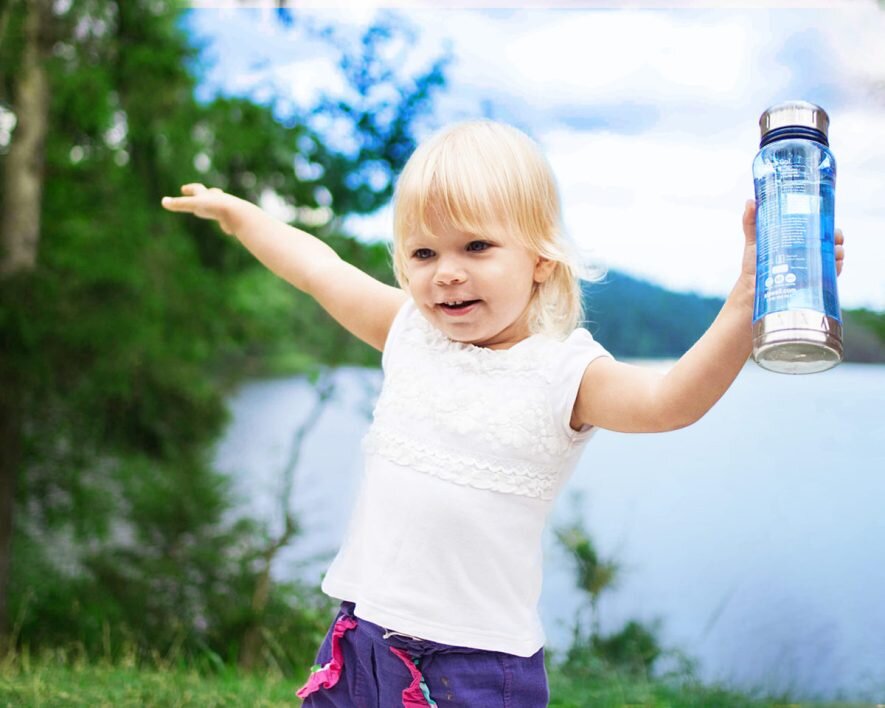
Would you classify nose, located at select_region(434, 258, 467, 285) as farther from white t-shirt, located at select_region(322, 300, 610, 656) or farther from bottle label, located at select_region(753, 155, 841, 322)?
bottle label, located at select_region(753, 155, 841, 322)

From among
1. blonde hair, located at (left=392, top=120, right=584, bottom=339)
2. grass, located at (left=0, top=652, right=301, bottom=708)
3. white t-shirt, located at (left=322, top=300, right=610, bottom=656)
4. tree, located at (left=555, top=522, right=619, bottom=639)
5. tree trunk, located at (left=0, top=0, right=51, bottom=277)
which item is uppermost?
tree trunk, located at (left=0, top=0, right=51, bottom=277)

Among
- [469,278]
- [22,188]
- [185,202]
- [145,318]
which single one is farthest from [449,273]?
[22,188]

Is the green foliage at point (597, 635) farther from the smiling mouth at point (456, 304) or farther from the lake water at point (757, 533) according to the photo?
the smiling mouth at point (456, 304)

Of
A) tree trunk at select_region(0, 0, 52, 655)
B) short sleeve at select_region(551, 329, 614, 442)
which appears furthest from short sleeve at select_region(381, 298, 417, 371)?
tree trunk at select_region(0, 0, 52, 655)

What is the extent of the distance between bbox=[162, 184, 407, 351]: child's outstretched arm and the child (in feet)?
0.72

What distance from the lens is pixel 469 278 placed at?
1.45 metres

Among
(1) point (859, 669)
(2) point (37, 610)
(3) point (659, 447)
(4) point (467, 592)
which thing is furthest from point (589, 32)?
(2) point (37, 610)

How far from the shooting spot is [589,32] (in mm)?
4898

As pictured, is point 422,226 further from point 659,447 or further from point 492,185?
point 659,447

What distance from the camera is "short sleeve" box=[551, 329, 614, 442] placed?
1.41m

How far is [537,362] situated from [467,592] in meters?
0.35

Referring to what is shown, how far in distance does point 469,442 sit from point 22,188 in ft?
16.4

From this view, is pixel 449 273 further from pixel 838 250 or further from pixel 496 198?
pixel 838 250

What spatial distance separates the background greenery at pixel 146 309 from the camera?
541 cm
